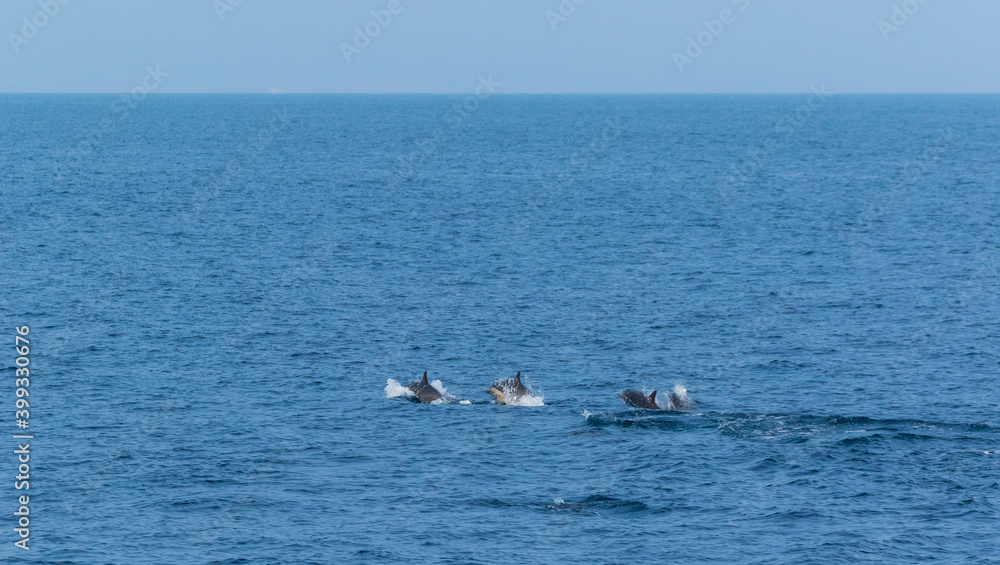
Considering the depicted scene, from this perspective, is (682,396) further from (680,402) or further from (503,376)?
(503,376)

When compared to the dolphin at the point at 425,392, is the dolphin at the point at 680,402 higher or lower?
lower

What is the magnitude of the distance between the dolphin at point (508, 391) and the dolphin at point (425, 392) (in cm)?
308

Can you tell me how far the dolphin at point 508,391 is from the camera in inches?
2259

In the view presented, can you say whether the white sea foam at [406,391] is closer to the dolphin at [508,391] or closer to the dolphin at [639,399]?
the dolphin at [508,391]

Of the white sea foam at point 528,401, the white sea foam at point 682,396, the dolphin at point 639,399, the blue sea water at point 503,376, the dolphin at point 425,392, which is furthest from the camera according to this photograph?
the dolphin at point 425,392

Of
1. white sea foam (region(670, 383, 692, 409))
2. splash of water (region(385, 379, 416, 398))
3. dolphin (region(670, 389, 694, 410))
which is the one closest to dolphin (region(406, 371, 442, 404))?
splash of water (region(385, 379, 416, 398))

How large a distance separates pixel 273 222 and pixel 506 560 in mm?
82923

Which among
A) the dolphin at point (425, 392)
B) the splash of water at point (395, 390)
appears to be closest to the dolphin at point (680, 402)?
the dolphin at point (425, 392)

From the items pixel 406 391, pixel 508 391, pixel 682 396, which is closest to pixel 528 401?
pixel 508 391

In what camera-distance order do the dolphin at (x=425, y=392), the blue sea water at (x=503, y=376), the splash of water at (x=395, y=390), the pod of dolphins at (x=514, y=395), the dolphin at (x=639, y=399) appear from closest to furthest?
the blue sea water at (x=503, y=376) → the dolphin at (x=639, y=399) → the pod of dolphins at (x=514, y=395) → the dolphin at (x=425, y=392) → the splash of water at (x=395, y=390)

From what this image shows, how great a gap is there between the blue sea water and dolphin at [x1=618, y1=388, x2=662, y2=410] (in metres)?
1.33

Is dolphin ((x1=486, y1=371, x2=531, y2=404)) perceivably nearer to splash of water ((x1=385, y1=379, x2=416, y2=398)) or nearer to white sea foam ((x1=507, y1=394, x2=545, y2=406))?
white sea foam ((x1=507, y1=394, x2=545, y2=406))

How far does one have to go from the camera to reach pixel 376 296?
82.2 metres

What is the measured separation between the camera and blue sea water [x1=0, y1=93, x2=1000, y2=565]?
136 ft
